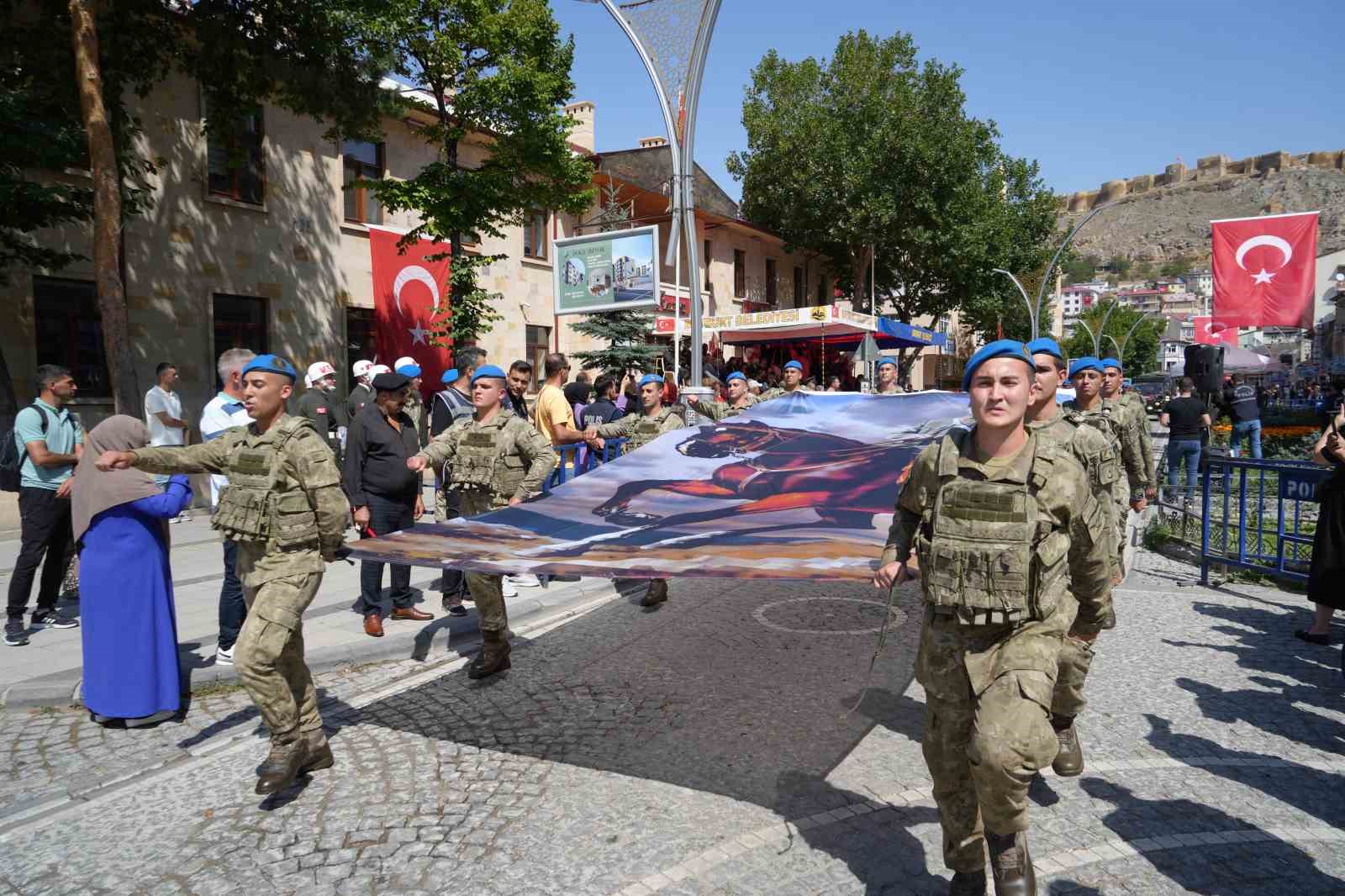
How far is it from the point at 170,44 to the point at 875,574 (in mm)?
16242

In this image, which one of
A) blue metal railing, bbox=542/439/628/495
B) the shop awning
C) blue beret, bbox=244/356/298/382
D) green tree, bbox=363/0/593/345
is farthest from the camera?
the shop awning

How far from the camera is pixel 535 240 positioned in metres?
26.2

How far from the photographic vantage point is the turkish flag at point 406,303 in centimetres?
1967

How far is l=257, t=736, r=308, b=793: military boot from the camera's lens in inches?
162

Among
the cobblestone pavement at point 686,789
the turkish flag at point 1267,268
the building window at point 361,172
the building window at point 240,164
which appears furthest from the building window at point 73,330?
the turkish flag at point 1267,268

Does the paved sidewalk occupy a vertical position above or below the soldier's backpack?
below

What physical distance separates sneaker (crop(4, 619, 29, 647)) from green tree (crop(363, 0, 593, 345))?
35.9ft

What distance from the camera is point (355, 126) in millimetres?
15719

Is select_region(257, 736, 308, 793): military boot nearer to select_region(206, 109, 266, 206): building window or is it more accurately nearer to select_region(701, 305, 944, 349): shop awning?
select_region(206, 109, 266, 206): building window

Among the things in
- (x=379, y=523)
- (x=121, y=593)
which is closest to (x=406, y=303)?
(x=379, y=523)

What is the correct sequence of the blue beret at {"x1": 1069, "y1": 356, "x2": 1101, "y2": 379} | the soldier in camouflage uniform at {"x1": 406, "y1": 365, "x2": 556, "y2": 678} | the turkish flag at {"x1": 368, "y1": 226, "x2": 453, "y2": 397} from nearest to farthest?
the soldier in camouflage uniform at {"x1": 406, "y1": 365, "x2": 556, "y2": 678}, the blue beret at {"x1": 1069, "y1": 356, "x2": 1101, "y2": 379}, the turkish flag at {"x1": 368, "y1": 226, "x2": 453, "y2": 397}

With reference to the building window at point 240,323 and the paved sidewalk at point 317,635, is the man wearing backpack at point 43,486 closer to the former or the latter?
the paved sidewalk at point 317,635

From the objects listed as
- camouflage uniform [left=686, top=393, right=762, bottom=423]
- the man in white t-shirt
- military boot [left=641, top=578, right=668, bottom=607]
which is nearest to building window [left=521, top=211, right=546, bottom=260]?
camouflage uniform [left=686, top=393, right=762, bottom=423]

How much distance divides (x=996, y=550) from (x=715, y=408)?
293 inches
